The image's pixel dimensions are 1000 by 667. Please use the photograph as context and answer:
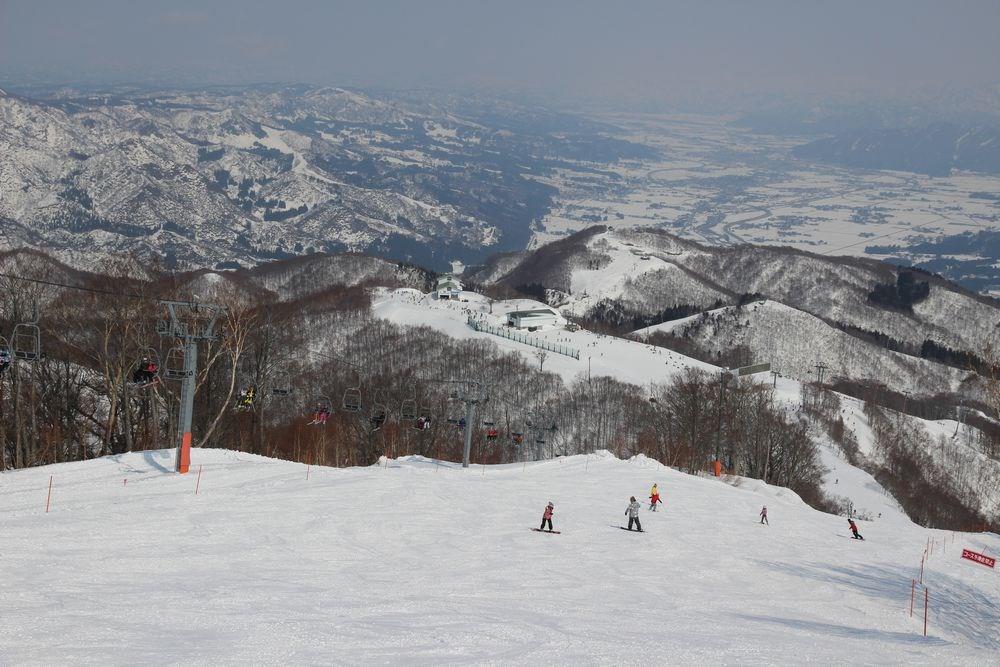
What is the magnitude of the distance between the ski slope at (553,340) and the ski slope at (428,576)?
6124 cm

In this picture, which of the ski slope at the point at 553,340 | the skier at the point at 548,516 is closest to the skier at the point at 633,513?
the skier at the point at 548,516

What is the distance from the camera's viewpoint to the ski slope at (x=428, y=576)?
1778 centimetres

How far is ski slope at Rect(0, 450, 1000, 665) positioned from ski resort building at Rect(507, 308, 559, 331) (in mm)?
81031

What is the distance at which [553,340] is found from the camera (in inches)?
4572

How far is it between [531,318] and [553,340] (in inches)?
320

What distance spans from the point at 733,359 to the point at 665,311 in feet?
142

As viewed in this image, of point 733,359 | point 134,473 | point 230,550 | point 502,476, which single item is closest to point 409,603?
point 230,550

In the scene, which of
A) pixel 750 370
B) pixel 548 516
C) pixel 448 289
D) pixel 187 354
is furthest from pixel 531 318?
pixel 548 516

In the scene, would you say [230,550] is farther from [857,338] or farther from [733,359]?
[857,338]

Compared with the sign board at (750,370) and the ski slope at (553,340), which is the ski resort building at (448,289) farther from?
the sign board at (750,370)

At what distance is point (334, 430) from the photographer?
61.4 meters

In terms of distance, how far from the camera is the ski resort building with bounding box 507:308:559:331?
122 metres

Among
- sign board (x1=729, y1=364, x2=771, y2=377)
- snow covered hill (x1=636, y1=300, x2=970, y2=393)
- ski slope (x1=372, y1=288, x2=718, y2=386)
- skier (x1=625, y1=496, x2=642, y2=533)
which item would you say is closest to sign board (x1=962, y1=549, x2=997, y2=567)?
skier (x1=625, y1=496, x2=642, y2=533)

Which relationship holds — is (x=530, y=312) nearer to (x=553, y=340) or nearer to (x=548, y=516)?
(x=553, y=340)
